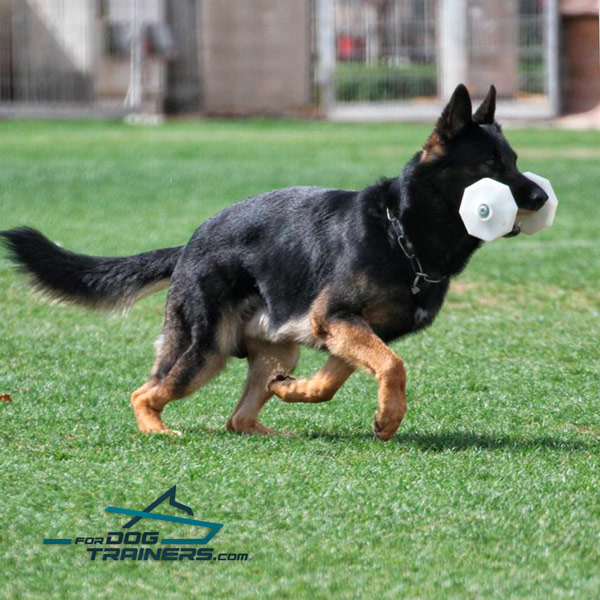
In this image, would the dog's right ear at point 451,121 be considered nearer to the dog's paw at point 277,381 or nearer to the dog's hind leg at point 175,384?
the dog's paw at point 277,381

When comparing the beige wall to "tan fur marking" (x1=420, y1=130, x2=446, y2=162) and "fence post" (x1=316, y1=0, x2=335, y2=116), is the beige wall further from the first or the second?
"tan fur marking" (x1=420, y1=130, x2=446, y2=162)

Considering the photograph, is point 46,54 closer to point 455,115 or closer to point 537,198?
point 455,115

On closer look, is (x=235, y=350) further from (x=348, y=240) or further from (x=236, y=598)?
(x=236, y=598)

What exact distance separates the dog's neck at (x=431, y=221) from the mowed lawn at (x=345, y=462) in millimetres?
816

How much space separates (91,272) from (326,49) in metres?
22.6

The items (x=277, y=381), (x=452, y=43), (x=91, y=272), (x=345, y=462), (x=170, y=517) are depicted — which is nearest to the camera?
(x=170, y=517)

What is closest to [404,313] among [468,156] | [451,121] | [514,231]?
[514,231]

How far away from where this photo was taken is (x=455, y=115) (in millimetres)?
5605

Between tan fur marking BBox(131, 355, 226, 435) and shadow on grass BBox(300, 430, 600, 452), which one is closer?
shadow on grass BBox(300, 430, 600, 452)

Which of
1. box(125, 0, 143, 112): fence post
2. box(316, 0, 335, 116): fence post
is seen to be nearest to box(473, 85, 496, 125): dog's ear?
box(125, 0, 143, 112): fence post

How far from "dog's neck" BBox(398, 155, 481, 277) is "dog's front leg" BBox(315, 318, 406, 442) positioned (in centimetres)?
43

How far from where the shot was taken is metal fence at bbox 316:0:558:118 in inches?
1100

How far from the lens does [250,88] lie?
29625mm

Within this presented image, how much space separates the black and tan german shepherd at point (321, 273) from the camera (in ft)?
18.6
